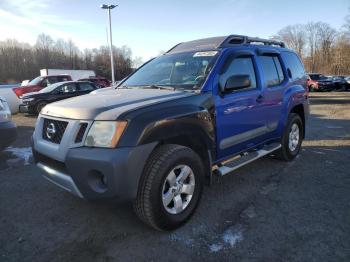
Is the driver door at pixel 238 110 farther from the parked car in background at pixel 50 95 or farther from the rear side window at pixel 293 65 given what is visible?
the parked car in background at pixel 50 95

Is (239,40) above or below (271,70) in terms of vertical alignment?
above

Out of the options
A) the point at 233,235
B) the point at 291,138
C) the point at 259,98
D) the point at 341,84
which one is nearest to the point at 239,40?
the point at 259,98

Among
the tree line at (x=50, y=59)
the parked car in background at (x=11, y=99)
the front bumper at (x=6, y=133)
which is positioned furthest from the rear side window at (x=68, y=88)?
the tree line at (x=50, y=59)

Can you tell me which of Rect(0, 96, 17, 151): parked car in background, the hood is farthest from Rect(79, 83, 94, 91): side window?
the hood

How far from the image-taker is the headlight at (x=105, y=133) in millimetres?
2680

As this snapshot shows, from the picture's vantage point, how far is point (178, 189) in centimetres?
317

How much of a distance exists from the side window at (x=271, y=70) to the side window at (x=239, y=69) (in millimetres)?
339

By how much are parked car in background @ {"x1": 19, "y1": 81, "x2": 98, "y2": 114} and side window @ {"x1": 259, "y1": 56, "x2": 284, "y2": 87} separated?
1042 centimetres

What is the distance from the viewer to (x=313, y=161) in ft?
18.1

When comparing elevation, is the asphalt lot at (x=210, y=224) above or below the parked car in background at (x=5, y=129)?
below

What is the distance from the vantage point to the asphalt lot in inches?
109

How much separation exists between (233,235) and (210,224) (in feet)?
1.01

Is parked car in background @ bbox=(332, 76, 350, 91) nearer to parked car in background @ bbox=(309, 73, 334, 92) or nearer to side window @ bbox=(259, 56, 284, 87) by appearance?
parked car in background @ bbox=(309, 73, 334, 92)

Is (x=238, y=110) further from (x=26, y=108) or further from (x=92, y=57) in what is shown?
(x=92, y=57)
